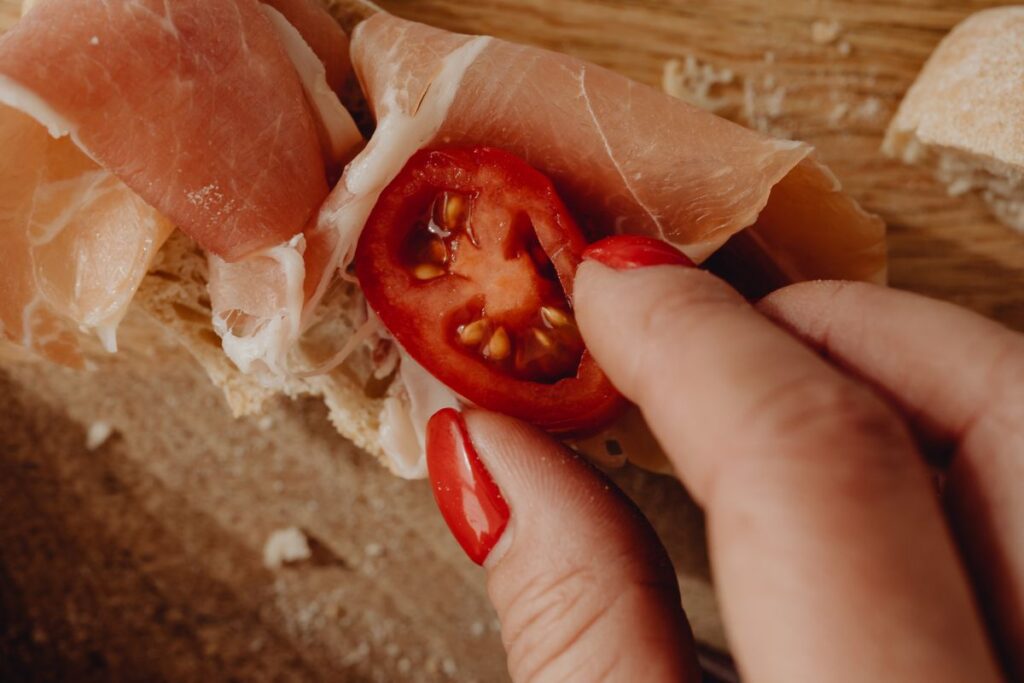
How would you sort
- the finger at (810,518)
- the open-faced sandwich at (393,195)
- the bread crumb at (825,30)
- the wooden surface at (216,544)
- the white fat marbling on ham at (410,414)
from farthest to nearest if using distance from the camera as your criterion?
the wooden surface at (216,544), the bread crumb at (825,30), the white fat marbling on ham at (410,414), the open-faced sandwich at (393,195), the finger at (810,518)

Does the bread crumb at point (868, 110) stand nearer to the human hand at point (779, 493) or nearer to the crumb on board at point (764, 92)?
the crumb on board at point (764, 92)

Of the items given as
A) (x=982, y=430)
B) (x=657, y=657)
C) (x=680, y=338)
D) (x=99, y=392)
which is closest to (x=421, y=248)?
(x=680, y=338)

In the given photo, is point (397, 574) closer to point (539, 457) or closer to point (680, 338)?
point (539, 457)

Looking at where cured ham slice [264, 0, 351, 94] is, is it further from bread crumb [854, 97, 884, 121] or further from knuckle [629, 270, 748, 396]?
bread crumb [854, 97, 884, 121]

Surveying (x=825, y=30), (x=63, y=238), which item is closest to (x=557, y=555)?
(x=63, y=238)

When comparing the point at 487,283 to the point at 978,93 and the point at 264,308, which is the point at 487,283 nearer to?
the point at 264,308

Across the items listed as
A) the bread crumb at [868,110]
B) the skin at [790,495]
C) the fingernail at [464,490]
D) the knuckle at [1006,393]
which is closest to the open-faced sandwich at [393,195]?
the fingernail at [464,490]
